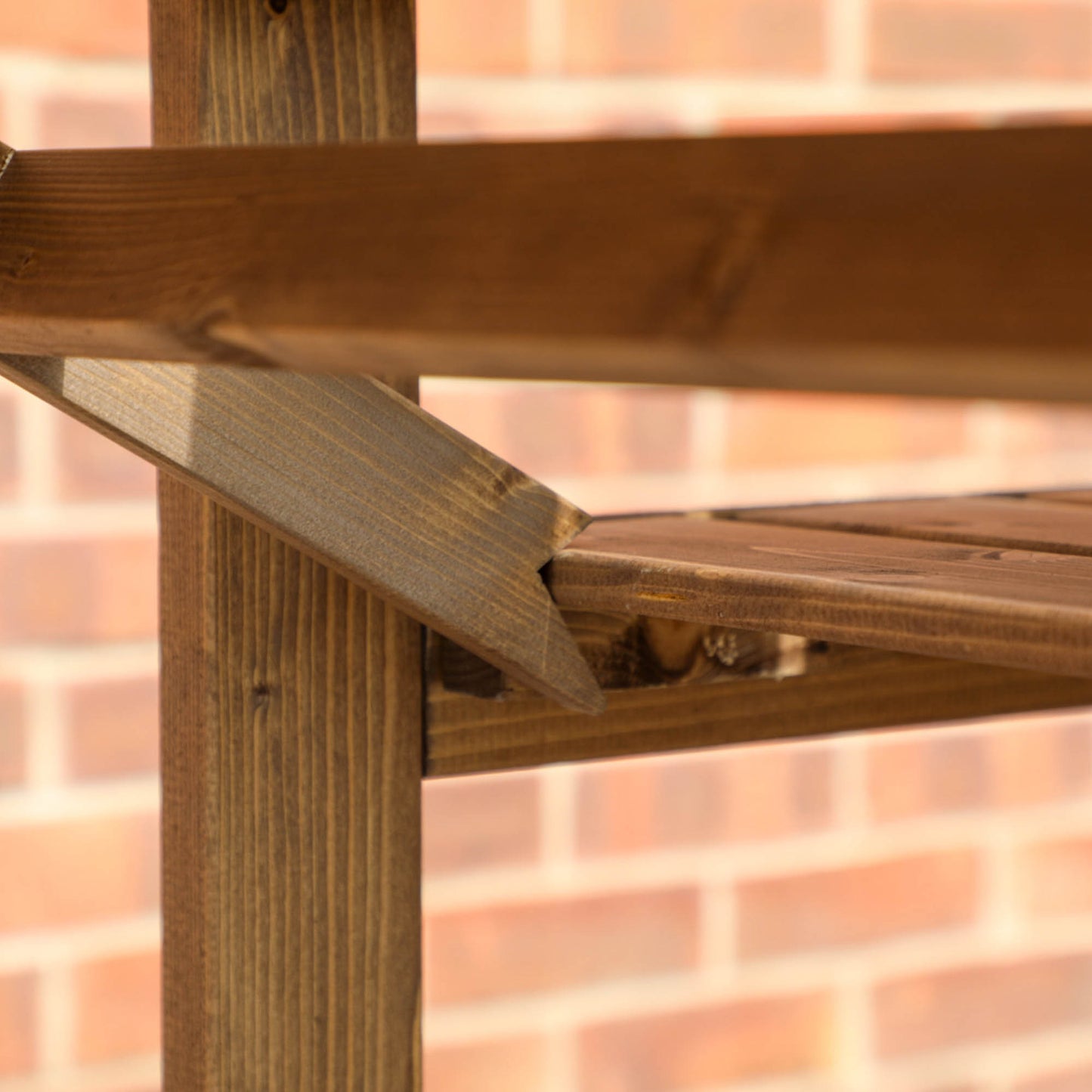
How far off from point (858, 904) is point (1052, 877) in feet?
0.56

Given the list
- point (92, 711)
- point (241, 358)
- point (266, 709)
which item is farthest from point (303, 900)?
point (92, 711)

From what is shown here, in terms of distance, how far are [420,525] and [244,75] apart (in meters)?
0.13

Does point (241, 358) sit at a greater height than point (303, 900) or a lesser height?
greater

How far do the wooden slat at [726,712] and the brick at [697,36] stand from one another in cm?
63

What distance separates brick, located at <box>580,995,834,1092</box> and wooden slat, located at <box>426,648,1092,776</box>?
2.02 ft

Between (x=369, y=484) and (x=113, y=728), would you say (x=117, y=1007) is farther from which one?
(x=369, y=484)

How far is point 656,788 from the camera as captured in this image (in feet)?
3.96

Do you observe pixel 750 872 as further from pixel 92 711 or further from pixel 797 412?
pixel 92 711

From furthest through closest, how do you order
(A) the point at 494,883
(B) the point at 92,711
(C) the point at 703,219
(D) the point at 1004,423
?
1. (D) the point at 1004,423
2. (A) the point at 494,883
3. (B) the point at 92,711
4. (C) the point at 703,219

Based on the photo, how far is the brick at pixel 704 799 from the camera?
1.18 meters

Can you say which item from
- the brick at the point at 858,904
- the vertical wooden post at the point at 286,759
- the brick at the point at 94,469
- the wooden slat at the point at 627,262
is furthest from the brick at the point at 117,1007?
the wooden slat at the point at 627,262

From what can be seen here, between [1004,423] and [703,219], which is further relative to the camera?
[1004,423]

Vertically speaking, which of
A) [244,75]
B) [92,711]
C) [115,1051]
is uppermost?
[244,75]

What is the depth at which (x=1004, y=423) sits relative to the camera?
52.1 inches
